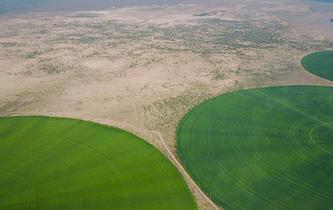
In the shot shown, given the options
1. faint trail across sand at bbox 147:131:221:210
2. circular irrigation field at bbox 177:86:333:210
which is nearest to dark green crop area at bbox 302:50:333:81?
circular irrigation field at bbox 177:86:333:210

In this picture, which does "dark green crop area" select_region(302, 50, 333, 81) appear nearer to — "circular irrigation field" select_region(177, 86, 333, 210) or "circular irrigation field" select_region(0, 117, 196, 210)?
"circular irrigation field" select_region(177, 86, 333, 210)

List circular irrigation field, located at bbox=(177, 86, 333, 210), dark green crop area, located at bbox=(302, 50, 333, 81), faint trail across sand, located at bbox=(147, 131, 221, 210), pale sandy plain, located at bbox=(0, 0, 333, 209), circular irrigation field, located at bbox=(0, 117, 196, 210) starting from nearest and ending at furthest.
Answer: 1. circular irrigation field, located at bbox=(0, 117, 196, 210)
2. faint trail across sand, located at bbox=(147, 131, 221, 210)
3. circular irrigation field, located at bbox=(177, 86, 333, 210)
4. pale sandy plain, located at bbox=(0, 0, 333, 209)
5. dark green crop area, located at bbox=(302, 50, 333, 81)

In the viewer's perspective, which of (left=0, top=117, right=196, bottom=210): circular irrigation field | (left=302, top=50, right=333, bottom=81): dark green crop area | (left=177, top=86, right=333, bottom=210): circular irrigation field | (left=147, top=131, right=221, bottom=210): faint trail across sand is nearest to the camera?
(left=0, top=117, right=196, bottom=210): circular irrigation field

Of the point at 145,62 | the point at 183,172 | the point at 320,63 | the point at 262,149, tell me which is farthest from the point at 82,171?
the point at 320,63

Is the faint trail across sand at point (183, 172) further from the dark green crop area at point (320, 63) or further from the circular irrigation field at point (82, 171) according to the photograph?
the dark green crop area at point (320, 63)

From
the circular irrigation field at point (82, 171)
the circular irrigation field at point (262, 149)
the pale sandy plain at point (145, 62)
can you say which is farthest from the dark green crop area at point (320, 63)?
the circular irrigation field at point (82, 171)

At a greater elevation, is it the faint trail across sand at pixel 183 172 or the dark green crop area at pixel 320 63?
the dark green crop area at pixel 320 63
